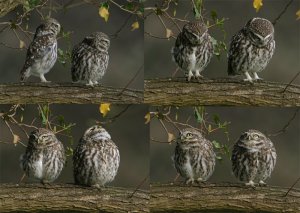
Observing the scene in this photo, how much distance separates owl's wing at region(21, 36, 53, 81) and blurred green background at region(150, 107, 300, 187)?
2.27ft

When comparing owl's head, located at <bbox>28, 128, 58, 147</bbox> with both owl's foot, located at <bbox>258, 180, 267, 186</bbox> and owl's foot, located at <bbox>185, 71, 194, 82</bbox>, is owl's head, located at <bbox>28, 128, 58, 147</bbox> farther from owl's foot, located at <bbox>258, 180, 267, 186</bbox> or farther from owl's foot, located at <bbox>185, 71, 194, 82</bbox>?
owl's foot, located at <bbox>258, 180, 267, 186</bbox>

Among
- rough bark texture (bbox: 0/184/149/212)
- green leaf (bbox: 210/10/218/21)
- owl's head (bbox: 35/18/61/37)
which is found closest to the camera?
rough bark texture (bbox: 0/184/149/212)

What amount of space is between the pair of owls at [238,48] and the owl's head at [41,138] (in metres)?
0.82

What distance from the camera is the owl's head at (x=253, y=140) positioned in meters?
4.45

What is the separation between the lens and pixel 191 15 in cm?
464

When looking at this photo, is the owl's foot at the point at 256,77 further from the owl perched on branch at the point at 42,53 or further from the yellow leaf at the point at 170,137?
the owl perched on branch at the point at 42,53

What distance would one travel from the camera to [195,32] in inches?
173

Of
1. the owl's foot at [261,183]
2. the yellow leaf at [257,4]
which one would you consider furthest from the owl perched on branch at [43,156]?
the yellow leaf at [257,4]

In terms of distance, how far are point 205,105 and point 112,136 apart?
59 cm

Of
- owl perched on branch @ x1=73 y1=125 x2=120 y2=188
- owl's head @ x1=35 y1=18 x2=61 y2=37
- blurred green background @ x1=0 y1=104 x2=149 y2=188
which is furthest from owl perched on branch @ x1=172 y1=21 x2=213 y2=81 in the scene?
owl's head @ x1=35 y1=18 x2=61 y2=37

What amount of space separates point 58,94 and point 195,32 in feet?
2.71

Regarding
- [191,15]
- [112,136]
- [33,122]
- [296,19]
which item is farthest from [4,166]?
[296,19]

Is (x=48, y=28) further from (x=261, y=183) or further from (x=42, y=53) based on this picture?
(x=261, y=183)

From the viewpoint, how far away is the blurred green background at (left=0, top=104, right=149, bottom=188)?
15.1ft
